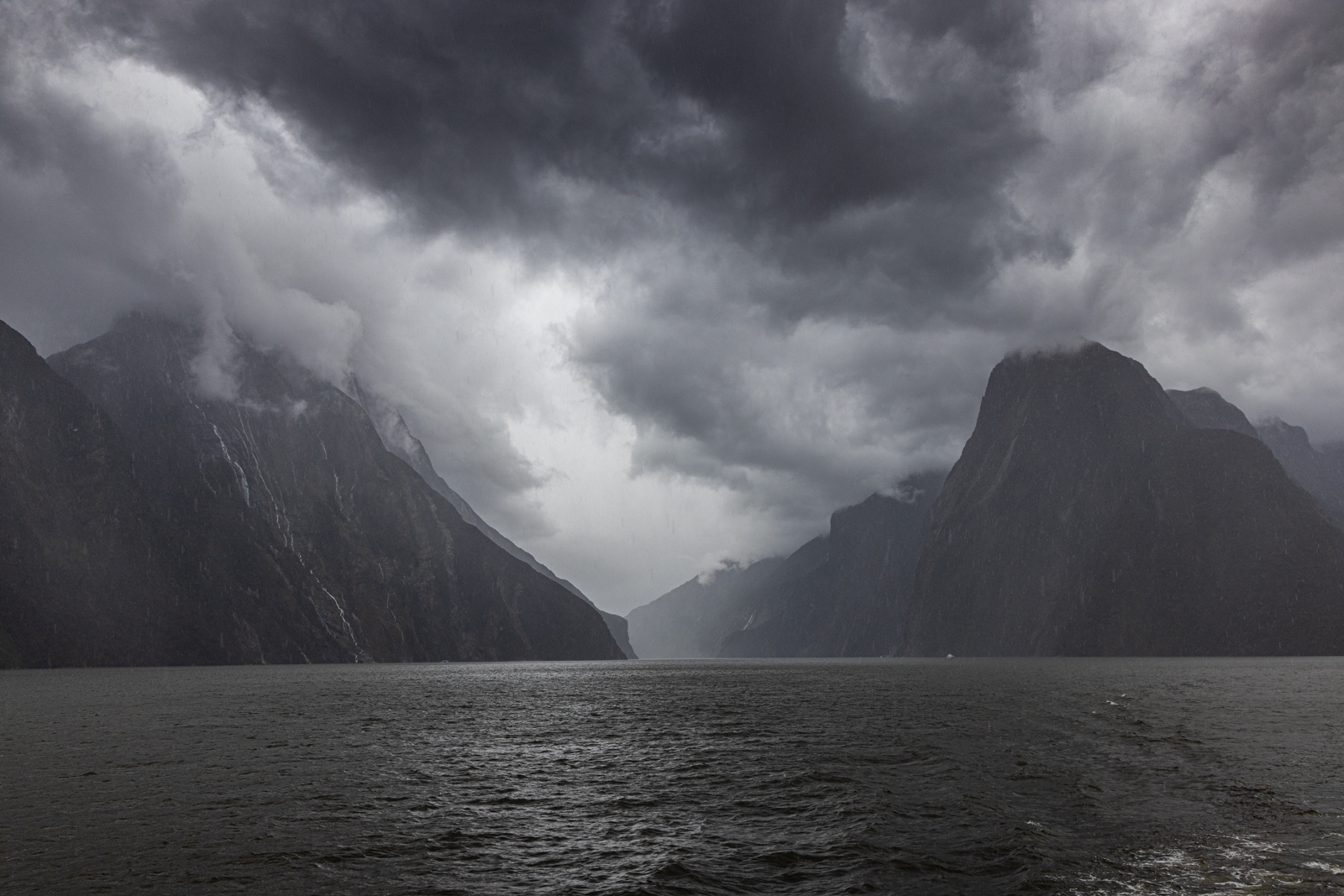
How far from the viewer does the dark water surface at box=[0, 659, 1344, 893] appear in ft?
73.3

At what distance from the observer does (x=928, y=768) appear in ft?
131

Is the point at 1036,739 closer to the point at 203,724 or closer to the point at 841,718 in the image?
the point at 841,718

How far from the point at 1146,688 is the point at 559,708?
74066 mm

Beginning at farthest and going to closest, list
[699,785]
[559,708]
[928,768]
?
[559,708] → [928,768] → [699,785]

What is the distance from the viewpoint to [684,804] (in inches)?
1275

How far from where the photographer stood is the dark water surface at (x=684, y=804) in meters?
22.3

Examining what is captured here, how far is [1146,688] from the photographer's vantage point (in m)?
99.9

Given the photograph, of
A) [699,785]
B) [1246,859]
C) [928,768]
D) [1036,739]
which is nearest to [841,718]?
[1036,739]

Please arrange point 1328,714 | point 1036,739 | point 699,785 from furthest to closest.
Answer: point 1328,714 → point 1036,739 → point 699,785

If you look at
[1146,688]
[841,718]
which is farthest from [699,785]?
[1146,688]

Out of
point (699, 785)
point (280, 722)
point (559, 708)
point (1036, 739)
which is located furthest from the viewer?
point (559, 708)

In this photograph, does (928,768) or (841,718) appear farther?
(841,718)

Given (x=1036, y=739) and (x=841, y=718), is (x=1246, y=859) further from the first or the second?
(x=841, y=718)

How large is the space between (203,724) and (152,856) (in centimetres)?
4461
